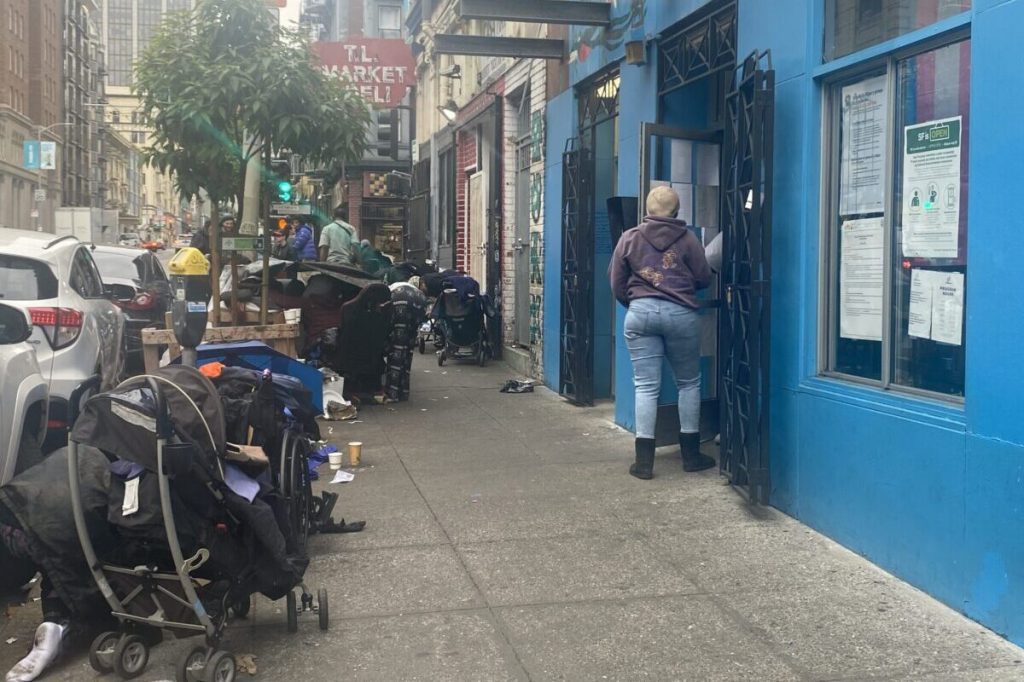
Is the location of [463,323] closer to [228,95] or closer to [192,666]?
[228,95]

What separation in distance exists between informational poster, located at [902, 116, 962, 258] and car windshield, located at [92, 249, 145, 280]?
1044 cm

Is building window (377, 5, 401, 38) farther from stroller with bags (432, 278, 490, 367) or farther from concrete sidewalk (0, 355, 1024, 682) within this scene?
concrete sidewalk (0, 355, 1024, 682)

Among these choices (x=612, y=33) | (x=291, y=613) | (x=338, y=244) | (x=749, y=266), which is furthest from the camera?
(x=338, y=244)

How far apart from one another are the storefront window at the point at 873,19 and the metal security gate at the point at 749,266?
0.42 meters

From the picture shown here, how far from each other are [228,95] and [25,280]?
7.62ft

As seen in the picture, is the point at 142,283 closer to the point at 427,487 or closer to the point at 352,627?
the point at 427,487

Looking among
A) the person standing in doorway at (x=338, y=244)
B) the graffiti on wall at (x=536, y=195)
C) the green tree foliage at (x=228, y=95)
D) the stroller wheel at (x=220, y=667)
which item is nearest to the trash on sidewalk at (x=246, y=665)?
the stroller wheel at (x=220, y=667)

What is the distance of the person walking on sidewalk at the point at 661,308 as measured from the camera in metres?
6.88

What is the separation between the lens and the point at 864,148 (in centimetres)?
539

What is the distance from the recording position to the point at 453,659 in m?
4.15

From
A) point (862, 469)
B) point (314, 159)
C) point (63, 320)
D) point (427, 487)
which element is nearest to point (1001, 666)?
point (862, 469)

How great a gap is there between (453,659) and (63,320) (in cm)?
459

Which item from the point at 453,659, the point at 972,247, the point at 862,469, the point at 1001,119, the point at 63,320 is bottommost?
the point at 453,659

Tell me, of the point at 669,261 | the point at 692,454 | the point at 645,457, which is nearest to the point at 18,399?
the point at 645,457
